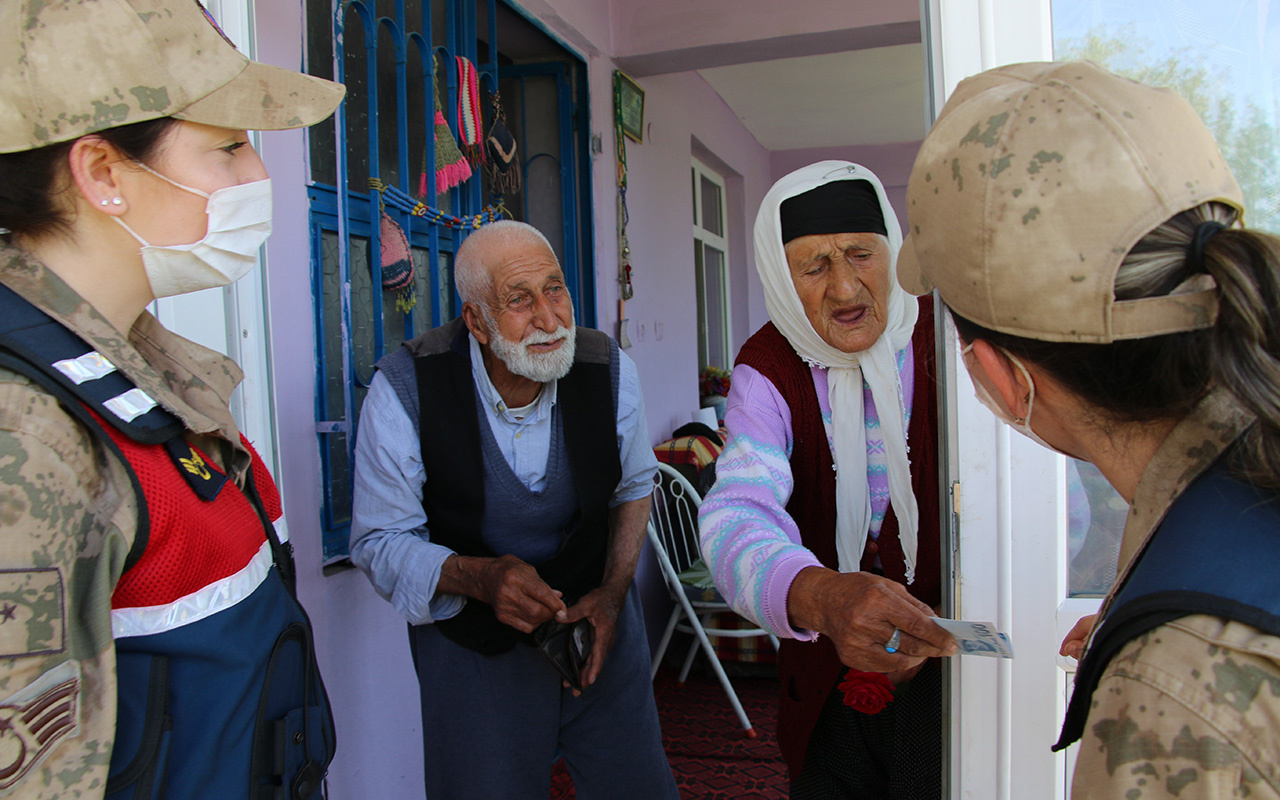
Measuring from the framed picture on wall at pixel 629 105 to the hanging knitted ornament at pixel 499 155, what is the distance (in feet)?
2.62

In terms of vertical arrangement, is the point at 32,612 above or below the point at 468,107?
below

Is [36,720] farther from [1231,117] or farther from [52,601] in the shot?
[1231,117]

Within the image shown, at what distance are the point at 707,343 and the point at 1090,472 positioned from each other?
5932 mm

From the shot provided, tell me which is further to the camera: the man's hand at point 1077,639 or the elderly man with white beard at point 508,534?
the elderly man with white beard at point 508,534

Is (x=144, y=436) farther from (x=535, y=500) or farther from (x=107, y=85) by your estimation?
(x=535, y=500)

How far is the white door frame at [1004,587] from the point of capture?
1.31 meters

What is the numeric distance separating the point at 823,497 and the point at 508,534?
0.75 meters

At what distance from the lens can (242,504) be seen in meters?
1.03

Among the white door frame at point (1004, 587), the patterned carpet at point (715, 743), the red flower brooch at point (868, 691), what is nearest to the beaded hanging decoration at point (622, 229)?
the patterned carpet at point (715, 743)

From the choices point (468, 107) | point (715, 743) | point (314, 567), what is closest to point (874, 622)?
point (314, 567)

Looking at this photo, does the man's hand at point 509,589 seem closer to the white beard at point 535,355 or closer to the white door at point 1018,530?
the white beard at point 535,355

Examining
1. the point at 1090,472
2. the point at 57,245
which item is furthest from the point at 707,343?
the point at 57,245

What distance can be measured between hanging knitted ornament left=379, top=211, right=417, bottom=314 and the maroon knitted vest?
4.20ft

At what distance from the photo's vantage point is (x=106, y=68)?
84 centimetres
